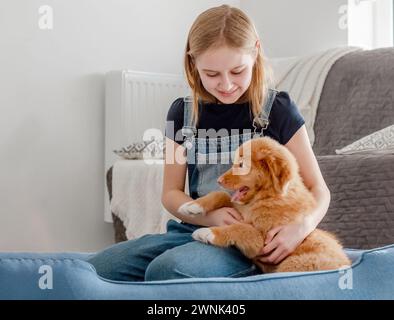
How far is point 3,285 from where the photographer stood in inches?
38.9

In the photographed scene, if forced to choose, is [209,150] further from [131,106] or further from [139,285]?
[131,106]

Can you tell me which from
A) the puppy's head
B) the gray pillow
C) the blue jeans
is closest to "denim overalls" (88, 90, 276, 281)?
the blue jeans

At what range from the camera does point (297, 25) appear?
3314mm

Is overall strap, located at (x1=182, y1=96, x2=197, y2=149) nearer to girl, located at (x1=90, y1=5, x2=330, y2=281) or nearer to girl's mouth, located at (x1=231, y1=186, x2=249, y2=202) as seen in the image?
girl, located at (x1=90, y1=5, x2=330, y2=281)

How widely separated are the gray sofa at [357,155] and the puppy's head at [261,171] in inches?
25.3

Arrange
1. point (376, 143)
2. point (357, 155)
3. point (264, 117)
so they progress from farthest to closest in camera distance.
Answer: point (376, 143)
point (357, 155)
point (264, 117)

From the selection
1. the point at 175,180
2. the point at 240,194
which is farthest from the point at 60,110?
the point at 240,194

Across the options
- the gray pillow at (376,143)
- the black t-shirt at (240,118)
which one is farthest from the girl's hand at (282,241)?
the gray pillow at (376,143)

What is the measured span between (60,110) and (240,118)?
169 cm

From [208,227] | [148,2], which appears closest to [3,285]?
[208,227]

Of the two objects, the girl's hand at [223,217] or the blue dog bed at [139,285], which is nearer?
the blue dog bed at [139,285]

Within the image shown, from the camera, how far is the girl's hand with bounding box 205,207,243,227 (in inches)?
51.1

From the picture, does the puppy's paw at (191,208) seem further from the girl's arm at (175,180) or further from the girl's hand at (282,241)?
the girl's hand at (282,241)

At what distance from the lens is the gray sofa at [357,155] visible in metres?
1.83
